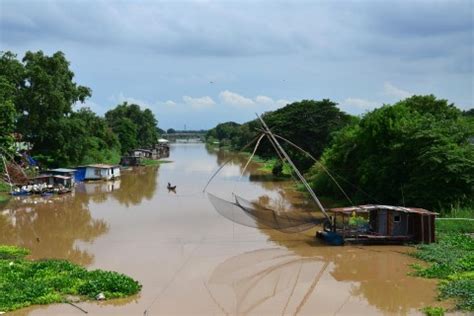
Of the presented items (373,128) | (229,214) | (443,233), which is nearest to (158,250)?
(229,214)

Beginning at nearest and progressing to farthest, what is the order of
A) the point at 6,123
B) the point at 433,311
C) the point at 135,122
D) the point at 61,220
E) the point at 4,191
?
the point at 433,311 < the point at 61,220 < the point at 6,123 < the point at 4,191 < the point at 135,122

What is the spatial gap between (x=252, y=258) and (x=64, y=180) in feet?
80.6

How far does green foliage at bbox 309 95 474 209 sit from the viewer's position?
2189 cm

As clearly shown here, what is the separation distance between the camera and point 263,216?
19.3 metres

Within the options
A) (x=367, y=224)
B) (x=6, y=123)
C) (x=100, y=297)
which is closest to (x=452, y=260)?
(x=367, y=224)

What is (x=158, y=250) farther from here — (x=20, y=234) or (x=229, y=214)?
(x=20, y=234)

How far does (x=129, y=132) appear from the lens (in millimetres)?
77188

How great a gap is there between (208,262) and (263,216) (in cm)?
328

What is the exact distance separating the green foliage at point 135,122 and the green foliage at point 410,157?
170 ft

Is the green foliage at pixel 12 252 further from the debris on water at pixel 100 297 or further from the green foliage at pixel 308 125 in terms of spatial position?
the green foliage at pixel 308 125

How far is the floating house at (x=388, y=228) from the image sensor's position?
1853 cm

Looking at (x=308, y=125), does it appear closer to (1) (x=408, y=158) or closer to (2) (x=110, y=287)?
(1) (x=408, y=158)

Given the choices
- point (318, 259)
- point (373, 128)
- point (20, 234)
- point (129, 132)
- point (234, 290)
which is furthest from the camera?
point (129, 132)

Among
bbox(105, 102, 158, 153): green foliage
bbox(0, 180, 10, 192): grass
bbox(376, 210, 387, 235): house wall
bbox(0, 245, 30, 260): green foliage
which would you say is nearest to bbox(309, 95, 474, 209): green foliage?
bbox(376, 210, 387, 235): house wall
